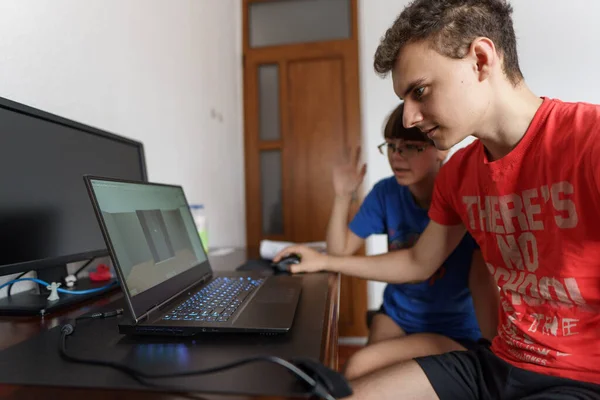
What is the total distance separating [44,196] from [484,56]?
0.90 metres

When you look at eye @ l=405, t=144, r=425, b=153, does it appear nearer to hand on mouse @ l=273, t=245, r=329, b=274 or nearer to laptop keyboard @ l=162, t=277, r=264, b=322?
hand on mouse @ l=273, t=245, r=329, b=274

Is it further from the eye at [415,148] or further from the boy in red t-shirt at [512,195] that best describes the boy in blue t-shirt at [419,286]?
the boy in red t-shirt at [512,195]

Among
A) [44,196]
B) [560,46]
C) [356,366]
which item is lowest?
[356,366]

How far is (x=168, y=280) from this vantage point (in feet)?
2.23

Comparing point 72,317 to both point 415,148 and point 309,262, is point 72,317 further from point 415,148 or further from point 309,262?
point 415,148

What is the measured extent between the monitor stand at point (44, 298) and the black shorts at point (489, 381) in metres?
0.72

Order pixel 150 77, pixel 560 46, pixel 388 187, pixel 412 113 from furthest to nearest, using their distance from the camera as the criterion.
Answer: pixel 560 46 < pixel 150 77 < pixel 388 187 < pixel 412 113

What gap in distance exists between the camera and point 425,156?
1131 mm

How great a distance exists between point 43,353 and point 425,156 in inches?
40.5

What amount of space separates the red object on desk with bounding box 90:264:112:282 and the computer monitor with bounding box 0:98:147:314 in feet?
0.07

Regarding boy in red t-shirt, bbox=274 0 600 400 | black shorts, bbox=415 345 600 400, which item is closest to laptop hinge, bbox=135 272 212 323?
boy in red t-shirt, bbox=274 0 600 400

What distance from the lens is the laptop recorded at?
1.73 ft

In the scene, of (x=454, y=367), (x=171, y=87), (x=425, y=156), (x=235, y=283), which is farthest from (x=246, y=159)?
(x=454, y=367)

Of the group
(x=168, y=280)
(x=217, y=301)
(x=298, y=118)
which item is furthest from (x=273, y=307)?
(x=298, y=118)
